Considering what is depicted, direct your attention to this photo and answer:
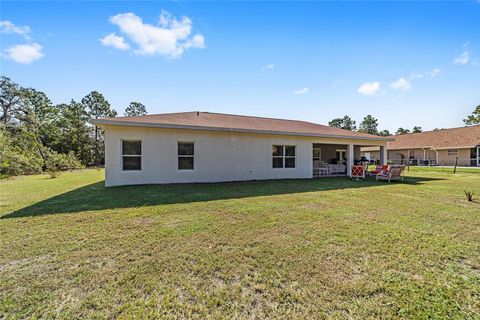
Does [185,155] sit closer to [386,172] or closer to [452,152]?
[386,172]

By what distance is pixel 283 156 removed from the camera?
12.6m

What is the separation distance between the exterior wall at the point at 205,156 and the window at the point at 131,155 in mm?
186

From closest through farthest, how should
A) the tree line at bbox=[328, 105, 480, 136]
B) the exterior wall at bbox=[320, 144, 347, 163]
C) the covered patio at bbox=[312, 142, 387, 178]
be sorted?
the covered patio at bbox=[312, 142, 387, 178]
the exterior wall at bbox=[320, 144, 347, 163]
the tree line at bbox=[328, 105, 480, 136]

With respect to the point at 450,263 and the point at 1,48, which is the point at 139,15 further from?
the point at 450,263

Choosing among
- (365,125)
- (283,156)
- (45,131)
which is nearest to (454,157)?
(283,156)

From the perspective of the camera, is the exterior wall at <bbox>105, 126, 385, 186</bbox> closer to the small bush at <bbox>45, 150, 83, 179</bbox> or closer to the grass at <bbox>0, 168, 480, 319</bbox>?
the grass at <bbox>0, 168, 480, 319</bbox>

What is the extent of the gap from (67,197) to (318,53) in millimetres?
13504

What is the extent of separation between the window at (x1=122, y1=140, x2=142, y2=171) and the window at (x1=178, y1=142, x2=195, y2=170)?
1755 millimetres

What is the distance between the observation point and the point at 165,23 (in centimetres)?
906

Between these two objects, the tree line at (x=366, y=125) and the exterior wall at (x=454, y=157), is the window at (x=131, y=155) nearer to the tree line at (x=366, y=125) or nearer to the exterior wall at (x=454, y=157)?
the exterior wall at (x=454, y=157)

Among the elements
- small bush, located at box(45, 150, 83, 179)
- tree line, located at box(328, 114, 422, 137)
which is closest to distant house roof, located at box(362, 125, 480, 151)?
tree line, located at box(328, 114, 422, 137)

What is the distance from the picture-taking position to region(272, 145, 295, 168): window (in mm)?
12438

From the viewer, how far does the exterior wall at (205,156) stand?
9601mm

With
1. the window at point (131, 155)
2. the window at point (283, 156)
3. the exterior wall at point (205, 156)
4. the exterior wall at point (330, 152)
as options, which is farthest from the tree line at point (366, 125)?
the window at point (131, 155)
